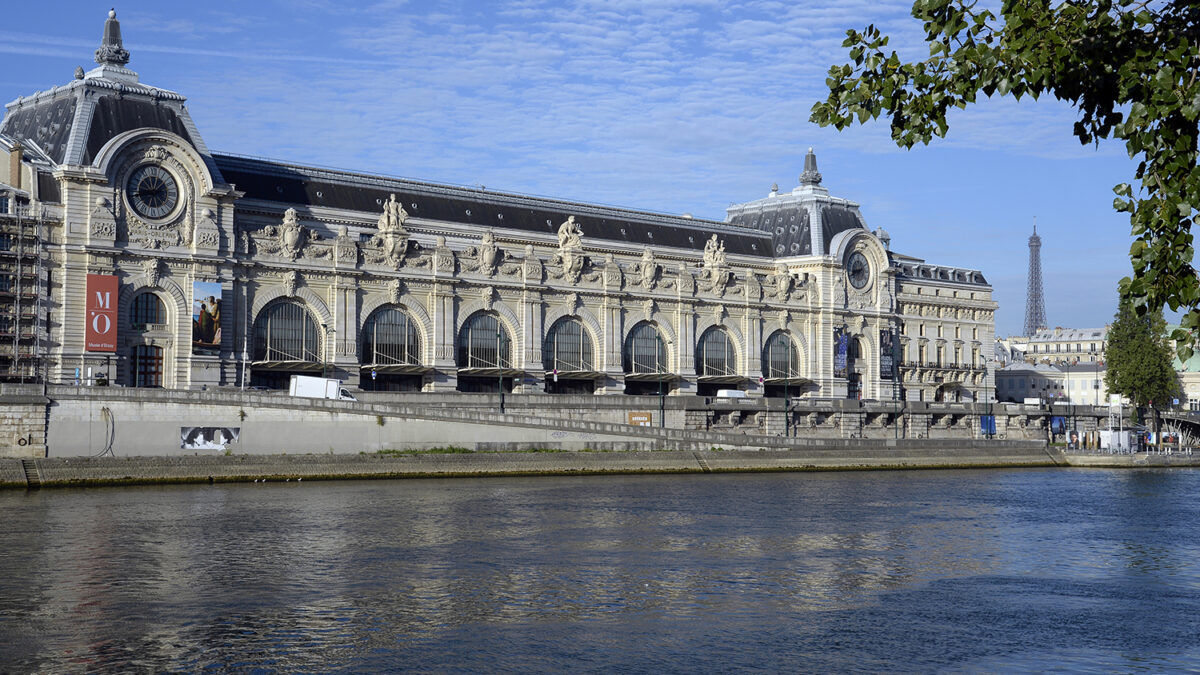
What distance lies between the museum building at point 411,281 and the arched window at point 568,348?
189mm

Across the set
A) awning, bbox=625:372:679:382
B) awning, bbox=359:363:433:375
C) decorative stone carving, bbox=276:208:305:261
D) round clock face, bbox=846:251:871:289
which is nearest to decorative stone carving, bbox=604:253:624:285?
awning, bbox=625:372:679:382

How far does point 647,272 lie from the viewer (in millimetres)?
112750

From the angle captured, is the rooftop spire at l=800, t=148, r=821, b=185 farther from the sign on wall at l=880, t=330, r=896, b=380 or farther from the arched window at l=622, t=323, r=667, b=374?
the arched window at l=622, t=323, r=667, b=374

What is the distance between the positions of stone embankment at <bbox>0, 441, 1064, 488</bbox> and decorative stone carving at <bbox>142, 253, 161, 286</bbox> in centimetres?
2487

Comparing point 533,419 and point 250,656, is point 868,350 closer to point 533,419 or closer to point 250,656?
point 533,419

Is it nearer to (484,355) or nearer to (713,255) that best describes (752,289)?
(713,255)

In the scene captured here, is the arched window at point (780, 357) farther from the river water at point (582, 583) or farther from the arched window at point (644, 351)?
the river water at point (582, 583)

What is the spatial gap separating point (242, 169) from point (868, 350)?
61339mm

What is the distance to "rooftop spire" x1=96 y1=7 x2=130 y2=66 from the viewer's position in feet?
300

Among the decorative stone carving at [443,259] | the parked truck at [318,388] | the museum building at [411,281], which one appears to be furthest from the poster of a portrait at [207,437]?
the decorative stone carving at [443,259]

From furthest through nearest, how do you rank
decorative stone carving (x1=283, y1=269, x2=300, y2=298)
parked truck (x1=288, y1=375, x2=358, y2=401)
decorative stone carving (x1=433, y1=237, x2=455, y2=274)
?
decorative stone carving (x1=433, y1=237, x2=455, y2=274) < decorative stone carving (x1=283, y1=269, x2=300, y2=298) < parked truck (x1=288, y1=375, x2=358, y2=401)

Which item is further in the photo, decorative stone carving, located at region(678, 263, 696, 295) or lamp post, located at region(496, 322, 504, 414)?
decorative stone carving, located at region(678, 263, 696, 295)

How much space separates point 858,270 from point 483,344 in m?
42.8

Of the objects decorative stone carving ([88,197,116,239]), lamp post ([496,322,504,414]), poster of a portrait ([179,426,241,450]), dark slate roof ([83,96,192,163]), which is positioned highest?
dark slate roof ([83,96,192,163])
